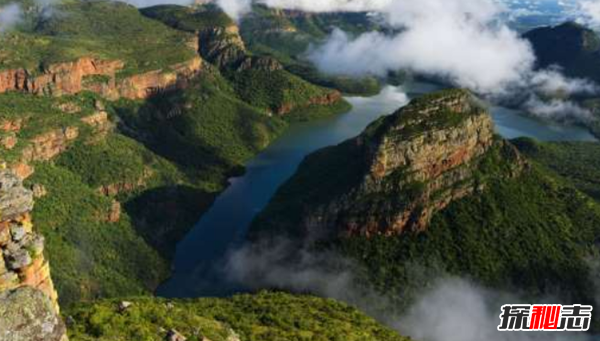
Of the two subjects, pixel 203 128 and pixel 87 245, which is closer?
pixel 87 245

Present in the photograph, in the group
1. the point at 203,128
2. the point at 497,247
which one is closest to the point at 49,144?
the point at 203,128

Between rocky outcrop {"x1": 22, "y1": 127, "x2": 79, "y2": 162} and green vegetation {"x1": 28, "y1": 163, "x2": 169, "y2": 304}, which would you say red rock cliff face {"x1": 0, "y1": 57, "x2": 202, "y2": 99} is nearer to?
rocky outcrop {"x1": 22, "y1": 127, "x2": 79, "y2": 162}

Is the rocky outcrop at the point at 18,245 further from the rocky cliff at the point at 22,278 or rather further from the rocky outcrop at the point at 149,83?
the rocky outcrop at the point at 149,83

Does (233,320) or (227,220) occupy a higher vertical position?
(233,320)

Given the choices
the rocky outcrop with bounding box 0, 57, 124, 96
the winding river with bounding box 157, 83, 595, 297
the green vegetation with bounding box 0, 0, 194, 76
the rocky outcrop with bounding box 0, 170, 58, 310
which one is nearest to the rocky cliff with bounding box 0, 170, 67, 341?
the rocky outcrop with bounding box 0, 170, 58, 310

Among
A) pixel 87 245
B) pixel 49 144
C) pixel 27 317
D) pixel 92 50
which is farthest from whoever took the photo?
pixel 92 50

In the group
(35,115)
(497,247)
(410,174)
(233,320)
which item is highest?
(410,174)

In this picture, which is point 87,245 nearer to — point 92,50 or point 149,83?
point 92,50

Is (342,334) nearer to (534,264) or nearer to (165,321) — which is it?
(165,321)
